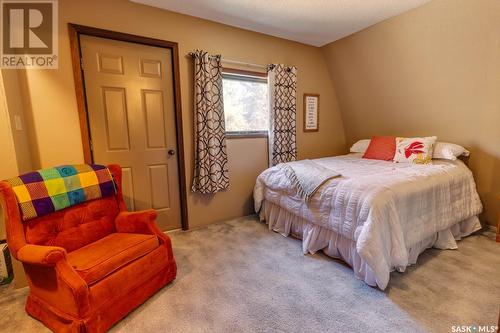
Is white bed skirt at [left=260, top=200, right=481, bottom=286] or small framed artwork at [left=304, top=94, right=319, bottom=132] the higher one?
small framed artwork at [left=304, top=94, right=319, bottom=132]

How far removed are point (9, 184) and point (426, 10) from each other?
376 cm

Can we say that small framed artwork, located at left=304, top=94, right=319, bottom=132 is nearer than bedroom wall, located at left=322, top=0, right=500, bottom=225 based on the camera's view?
No

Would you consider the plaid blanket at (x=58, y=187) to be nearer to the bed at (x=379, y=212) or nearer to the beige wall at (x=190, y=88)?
the beige wall at (x=190, y=88)

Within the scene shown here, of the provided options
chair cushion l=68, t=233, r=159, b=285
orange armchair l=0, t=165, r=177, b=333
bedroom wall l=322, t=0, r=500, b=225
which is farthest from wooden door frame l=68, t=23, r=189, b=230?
bedroom wall l=322, t=0, r=500, b=225

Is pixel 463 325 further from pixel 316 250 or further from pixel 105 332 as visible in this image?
pixel 105 332

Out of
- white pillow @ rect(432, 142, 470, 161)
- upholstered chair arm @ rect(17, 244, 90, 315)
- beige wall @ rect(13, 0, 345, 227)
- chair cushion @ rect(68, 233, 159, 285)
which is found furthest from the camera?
white pillow @ rect(432, 142, 470, 161)

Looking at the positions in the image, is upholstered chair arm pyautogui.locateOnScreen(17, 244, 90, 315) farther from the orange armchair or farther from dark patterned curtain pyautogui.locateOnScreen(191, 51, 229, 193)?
dark patterned curtain pyautogui.locateOnScreen(191, 51, 229, 193)

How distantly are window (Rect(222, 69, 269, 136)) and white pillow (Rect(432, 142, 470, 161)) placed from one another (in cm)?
204

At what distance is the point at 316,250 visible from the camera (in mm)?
2342

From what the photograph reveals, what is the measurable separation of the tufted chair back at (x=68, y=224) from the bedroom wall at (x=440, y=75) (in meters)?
3.24

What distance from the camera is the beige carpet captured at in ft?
4.94

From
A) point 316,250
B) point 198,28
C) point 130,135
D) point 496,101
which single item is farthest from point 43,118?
point 496,101

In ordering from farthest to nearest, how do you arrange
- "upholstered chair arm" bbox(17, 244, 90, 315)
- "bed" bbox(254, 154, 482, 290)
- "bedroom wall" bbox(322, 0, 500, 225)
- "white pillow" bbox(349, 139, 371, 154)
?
"white pillow" bbox(349, 139, 371, 154)
"bedroom wall" bbox(322, 0, 500, 225)
"bed" bbox(254, 154, 482, 290)
"upholstered chair arm" bbox(17, 244, 90, 315)

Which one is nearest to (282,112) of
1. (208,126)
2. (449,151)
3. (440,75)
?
(208,126)
